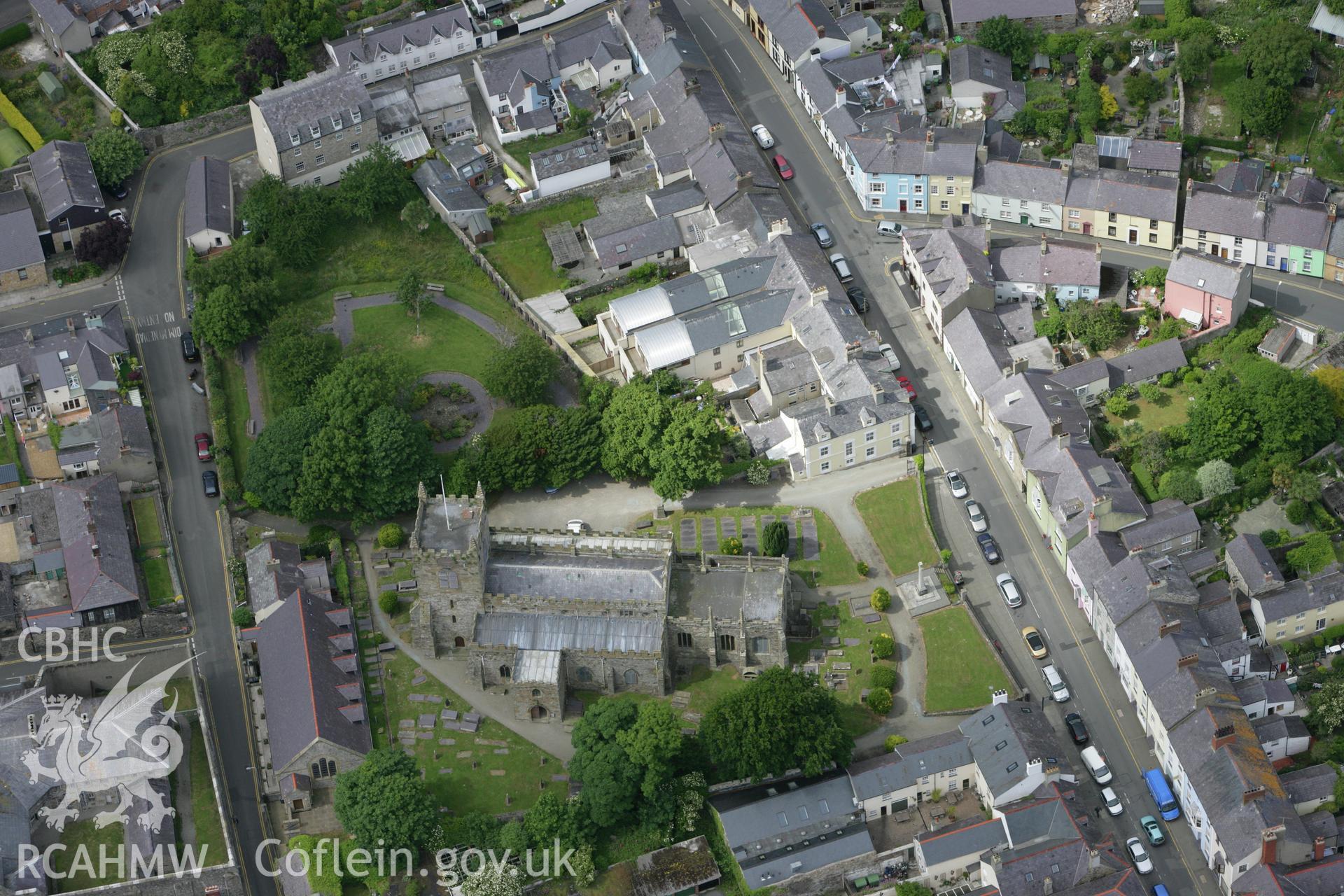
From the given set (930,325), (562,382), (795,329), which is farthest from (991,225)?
(562,382)

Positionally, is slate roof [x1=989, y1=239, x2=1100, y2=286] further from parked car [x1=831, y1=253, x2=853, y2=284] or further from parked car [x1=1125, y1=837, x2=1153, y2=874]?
parked car [x1=1125, y1=837, x2=1153, y2=874]

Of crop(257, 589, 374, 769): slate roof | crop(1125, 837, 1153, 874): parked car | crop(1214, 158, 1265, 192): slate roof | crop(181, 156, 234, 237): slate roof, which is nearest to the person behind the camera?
crop(1125, 837, 1153, 874): parked car

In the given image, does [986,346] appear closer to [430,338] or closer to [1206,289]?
[1206,289]

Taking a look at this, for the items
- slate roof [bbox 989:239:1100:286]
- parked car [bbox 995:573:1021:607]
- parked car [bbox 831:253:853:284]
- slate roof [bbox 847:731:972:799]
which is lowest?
slate roof [bbox 847:731:972:799]

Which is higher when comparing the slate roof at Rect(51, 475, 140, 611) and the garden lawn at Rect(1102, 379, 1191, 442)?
the garden lawn at Rect(1102, 379, 1191, 442)

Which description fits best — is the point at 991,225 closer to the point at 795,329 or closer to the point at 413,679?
the point at 795,329

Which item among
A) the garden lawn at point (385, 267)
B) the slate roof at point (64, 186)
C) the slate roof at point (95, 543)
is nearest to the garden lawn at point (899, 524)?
the garden lawn at point (385, 267)

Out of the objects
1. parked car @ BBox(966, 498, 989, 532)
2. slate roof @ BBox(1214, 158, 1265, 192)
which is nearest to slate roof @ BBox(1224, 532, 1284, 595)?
parked car @ BBox(966, 498, 989, 532)
